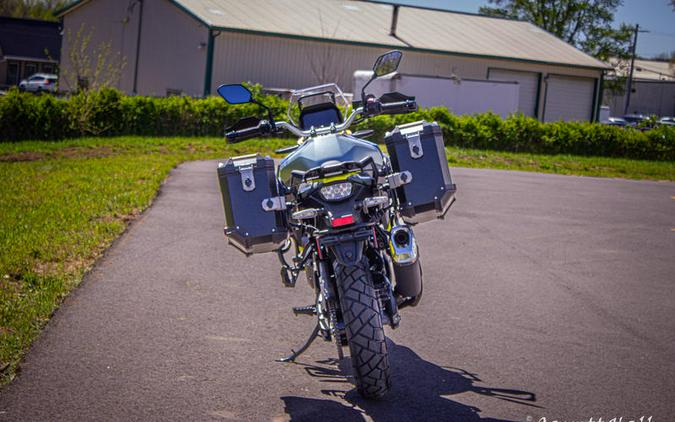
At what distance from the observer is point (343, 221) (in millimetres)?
4531

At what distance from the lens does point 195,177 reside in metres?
14.5

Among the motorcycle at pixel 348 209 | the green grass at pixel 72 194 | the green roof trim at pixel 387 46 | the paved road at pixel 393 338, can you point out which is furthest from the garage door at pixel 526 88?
the motorcycle at pixel 348 209

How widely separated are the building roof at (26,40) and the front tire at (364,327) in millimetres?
64192

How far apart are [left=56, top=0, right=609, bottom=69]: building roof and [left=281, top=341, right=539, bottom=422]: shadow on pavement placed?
26199 mm

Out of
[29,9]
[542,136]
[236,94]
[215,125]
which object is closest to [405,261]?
[236,94]

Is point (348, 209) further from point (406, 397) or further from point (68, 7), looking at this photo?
point (68, 7)

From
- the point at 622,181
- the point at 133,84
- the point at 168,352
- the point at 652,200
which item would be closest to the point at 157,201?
the point at 168,352

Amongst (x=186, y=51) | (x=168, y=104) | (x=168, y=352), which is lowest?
(x=168, y=352)

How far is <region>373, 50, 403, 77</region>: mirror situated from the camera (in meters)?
5.52

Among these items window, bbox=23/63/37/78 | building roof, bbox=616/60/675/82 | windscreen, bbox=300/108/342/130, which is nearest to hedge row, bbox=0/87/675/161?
windscreen, bbox=300/108/342/130

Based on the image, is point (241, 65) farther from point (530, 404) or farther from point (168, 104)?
point (530, 404)

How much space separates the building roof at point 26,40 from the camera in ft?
210

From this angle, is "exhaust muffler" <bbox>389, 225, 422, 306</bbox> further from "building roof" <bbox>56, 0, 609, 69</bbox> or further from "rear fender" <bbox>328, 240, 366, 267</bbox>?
"building roof" <bbox>56, 0, 609, 69</bbox>

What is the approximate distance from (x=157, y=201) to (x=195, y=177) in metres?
2.83
